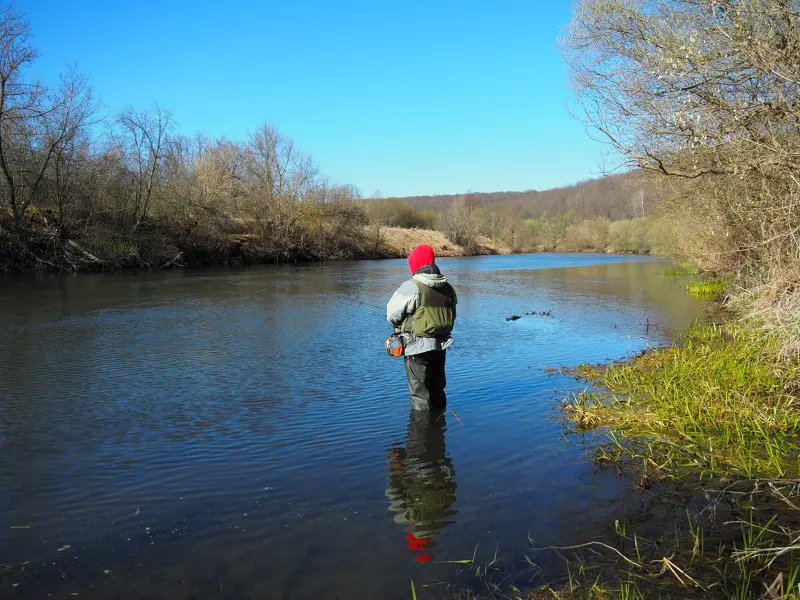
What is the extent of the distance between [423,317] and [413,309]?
166 mm

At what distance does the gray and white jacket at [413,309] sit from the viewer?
6.59m

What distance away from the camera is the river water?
379 cm

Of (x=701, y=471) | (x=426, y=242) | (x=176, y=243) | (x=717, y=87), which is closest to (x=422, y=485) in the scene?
(x=701, y=471)

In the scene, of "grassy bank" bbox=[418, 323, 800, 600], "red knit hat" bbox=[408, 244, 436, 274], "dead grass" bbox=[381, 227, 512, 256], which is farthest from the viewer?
"dead grass" bbox=[381, 227, 512, 256]

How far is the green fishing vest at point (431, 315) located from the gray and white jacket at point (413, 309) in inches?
1.7

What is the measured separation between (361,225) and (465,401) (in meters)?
52.1

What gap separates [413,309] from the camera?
6.68m

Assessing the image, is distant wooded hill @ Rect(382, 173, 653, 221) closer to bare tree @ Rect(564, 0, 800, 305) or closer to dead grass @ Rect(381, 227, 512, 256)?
dead grass @ Rect(381, 227, 512, 256)

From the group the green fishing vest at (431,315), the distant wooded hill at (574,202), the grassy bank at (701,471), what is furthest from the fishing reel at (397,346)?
the distant wooded hill at (574,202)

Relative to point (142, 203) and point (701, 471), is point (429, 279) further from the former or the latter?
point (142, 203)

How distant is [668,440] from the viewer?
18.3ft

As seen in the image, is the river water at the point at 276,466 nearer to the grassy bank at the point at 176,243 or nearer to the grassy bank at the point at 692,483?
the grassy bank at the point at 692,483

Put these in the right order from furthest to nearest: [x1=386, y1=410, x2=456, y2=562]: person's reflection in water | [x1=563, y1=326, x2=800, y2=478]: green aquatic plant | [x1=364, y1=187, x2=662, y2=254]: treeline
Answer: [x1=364, y1=187, x2=662, y2=254]: treeline
[x1=563, y1=326, x2=800, y2=478]: green aquatic plant
[x1=386, y1=410, x2=456, y2=562]: person's reflection in water

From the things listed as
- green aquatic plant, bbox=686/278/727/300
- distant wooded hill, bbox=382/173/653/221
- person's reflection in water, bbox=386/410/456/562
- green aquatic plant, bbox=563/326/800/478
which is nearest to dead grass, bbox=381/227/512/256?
distant wooded hill, bbox=382/173/653/221
